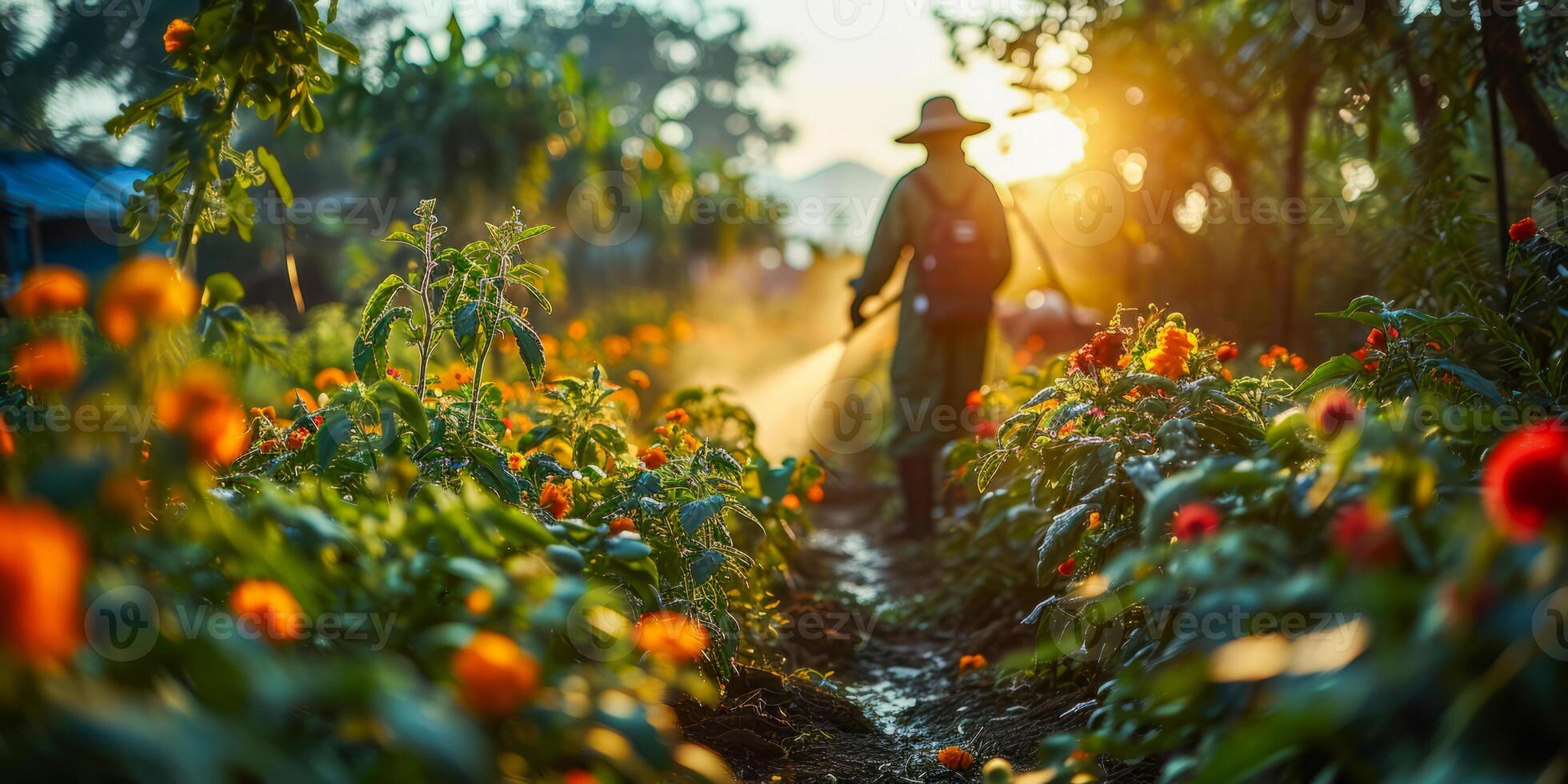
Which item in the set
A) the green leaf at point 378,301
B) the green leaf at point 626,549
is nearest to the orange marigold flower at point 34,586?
the green leaf at point 626,549

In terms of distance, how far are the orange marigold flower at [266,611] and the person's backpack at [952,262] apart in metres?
3.71

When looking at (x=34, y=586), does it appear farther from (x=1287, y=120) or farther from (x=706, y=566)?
(x=1287, y=120)

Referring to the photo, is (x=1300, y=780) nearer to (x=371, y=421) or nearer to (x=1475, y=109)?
(x=371, y=421)

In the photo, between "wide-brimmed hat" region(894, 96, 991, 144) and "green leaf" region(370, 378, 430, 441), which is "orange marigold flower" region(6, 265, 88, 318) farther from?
"wide-brimmed hat" region(894, 96, 991, 144)

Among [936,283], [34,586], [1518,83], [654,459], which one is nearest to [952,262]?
[936,283]

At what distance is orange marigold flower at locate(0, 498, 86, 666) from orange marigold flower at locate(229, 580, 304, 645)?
10.7 inches

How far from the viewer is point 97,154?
2957mm

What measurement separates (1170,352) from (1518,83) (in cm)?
200

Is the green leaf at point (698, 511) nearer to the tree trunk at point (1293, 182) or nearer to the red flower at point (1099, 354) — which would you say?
the red flower at point (1099, 354)

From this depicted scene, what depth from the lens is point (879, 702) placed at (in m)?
2.48

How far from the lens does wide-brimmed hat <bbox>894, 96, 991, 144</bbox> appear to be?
14.3 feet

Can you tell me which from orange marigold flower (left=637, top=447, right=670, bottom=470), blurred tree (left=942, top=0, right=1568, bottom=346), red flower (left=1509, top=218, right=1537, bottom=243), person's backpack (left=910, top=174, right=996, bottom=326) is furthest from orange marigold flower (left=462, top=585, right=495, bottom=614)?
person's backpack (left=910, top=174, right=996, bottom=326)

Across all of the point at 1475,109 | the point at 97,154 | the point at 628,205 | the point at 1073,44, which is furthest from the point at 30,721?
the point at 628,205

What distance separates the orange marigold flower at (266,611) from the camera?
889mm
